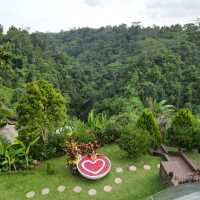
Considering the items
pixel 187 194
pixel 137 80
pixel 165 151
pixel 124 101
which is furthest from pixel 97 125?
pixel 137 80

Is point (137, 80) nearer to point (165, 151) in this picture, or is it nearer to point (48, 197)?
point (165, 151)

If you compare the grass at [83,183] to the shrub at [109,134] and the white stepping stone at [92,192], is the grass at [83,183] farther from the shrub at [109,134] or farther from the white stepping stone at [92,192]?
the shrub at [109,134]

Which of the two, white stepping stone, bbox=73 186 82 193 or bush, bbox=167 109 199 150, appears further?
bush, bbox=167 109 199 150

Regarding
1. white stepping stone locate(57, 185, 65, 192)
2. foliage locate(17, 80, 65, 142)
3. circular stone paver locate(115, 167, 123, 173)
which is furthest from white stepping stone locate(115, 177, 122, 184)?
Answer: foliage locate(17, 80, 65, 142)

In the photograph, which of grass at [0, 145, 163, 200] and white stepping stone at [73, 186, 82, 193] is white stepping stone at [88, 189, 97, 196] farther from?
white stepping stone at [73, 186, 82, 193]

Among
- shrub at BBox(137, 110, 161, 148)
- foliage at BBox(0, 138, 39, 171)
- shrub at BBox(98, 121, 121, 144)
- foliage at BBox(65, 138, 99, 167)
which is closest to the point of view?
foliage at BBox(65, 138, 99, 167)

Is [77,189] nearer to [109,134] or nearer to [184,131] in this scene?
[109,134]

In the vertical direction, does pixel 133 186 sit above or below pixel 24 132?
below
